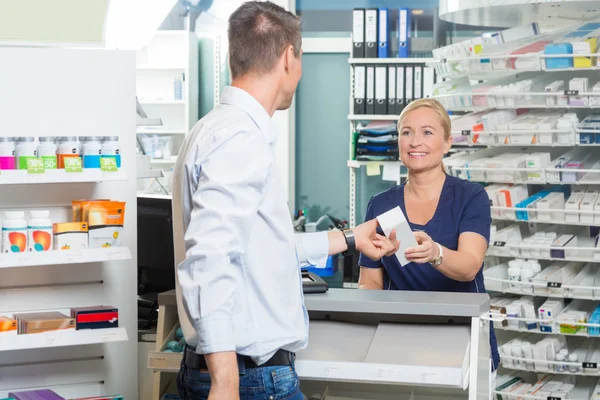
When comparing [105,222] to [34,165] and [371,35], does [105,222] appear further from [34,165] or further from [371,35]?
[371,35]

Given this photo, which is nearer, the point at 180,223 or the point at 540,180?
the point at 180,223

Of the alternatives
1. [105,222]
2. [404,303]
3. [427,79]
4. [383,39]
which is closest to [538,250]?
[404,303]

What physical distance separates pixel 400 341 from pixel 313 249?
1.09ft

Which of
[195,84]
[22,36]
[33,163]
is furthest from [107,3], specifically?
[195,84]

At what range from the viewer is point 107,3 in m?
3.13

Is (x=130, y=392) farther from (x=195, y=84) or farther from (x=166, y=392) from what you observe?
(x=195, y=84)

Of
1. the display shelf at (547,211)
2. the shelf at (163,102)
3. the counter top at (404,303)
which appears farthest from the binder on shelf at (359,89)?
the counter top at (404,303)

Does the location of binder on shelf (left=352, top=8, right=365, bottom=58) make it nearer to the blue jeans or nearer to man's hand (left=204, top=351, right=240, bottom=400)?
the blue jeans

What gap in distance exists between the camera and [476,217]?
2.55 metres

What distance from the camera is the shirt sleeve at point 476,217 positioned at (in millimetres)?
2541

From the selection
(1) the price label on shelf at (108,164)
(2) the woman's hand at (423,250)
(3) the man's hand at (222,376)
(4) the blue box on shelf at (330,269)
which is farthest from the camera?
(4) the blue box on shelf at (330,269)

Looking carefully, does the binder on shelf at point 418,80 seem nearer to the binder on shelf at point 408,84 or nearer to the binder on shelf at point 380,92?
the binder on shelf at point 408,84

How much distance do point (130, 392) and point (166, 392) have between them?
0.57 meters

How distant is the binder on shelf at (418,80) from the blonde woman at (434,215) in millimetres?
3502
